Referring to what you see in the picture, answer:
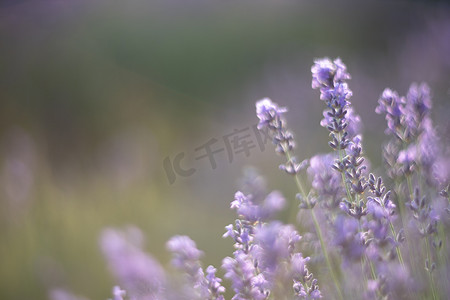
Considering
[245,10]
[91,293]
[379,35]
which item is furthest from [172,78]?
[91,293]

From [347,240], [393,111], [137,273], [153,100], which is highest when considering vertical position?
[153,100]

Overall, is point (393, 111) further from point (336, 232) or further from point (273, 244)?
point (273, 244)

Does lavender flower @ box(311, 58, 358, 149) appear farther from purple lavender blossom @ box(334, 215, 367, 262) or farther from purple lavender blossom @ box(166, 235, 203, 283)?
purple lavender blossom @ box(166, 235, 203, 283)

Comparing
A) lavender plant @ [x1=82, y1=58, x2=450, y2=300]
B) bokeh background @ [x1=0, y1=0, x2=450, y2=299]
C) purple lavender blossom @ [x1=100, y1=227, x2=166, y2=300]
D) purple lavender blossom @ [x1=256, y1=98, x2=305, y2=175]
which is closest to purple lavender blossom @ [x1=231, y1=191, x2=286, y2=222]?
lavender plant @ [x1=82, y1=58, x2=450, y2=300]

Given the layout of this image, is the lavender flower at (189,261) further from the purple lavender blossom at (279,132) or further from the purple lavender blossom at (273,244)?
the purple lavender blossom at (279,132)

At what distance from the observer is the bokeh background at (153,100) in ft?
9.43

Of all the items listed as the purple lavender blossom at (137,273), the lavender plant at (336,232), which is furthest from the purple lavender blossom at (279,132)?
the purple lavender blossom at (137,273)

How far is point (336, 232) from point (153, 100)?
4312 mm

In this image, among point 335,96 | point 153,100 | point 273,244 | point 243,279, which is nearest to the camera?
point 273,244

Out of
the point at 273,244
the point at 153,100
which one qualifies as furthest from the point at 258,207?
the point at 153,100

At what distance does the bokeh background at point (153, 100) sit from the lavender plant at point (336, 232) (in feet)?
0.71

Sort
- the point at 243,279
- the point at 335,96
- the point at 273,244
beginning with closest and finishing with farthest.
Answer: the point at 273,244, the point at 243,279, the point at 335,96

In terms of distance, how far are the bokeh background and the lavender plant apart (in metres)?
0.22

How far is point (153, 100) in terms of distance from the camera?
16.6ft
